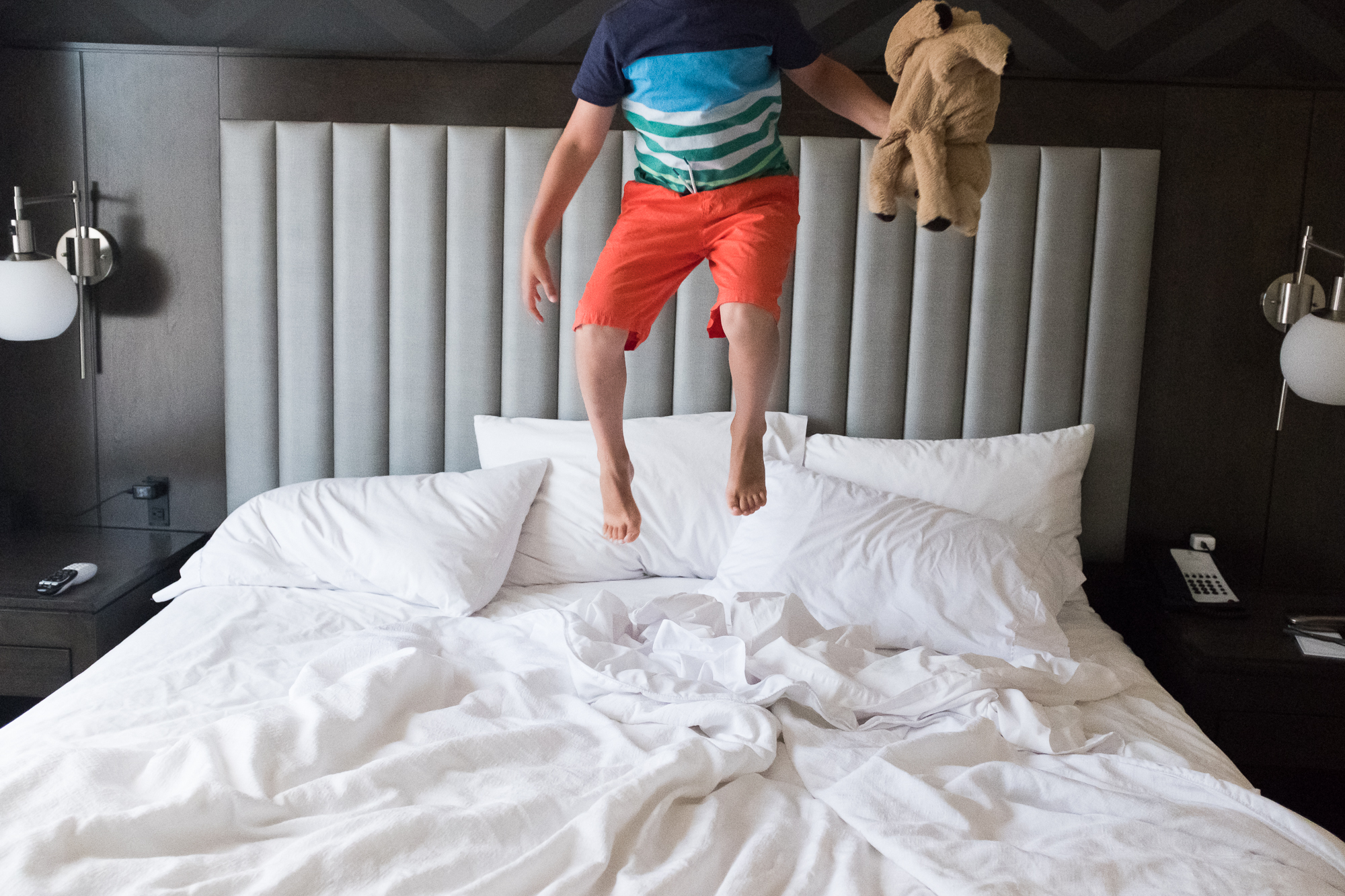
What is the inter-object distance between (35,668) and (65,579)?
207 millimetres

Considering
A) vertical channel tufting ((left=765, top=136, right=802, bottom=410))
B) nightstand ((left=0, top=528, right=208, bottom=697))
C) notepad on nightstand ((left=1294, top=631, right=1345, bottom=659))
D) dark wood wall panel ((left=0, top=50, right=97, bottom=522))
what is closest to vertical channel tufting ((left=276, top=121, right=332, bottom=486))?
nightstand ((left=0, top=528, right=208, bottom=697))

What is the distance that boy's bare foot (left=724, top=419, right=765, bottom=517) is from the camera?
4.85 ft

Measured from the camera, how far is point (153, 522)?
2920 mm

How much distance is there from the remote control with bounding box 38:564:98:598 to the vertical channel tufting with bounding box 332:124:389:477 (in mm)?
633

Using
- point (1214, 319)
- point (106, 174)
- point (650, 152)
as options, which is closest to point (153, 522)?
point (106, 174)

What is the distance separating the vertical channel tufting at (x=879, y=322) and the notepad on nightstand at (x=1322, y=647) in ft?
3.36

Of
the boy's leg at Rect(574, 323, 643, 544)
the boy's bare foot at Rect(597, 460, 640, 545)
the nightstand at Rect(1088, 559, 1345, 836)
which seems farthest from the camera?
the nightstand at Rect(1088, 559, 1345, 836)

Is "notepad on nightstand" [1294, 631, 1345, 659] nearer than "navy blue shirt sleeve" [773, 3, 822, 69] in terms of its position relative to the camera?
No

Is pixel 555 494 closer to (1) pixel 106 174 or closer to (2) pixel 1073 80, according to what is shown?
(1) pixel 106 174

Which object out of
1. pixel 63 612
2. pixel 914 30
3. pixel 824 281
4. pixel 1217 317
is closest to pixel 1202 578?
pixel 1217 317

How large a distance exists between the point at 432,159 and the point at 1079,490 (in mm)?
1828

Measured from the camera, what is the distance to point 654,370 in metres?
2.74

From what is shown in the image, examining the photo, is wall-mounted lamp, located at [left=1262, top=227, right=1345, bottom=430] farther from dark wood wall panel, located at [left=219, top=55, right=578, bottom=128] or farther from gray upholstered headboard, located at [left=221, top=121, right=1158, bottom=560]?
dark wood wall panel, located at [left=219, top=55, right=578, bottom=128]

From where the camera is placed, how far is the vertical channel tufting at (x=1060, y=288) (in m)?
2.63
